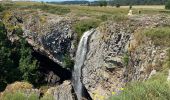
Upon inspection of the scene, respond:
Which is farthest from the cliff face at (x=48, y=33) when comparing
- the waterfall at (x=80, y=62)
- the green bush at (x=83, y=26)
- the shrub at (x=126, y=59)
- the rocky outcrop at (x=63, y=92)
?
the shrub at (x=126, y=59)

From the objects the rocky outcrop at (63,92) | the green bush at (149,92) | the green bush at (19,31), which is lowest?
the rocky outcrop at (63,92)

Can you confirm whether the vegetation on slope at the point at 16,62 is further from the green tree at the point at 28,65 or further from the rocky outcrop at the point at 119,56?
the rocky outcrop at the point at 119,56

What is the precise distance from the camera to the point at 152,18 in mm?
33344

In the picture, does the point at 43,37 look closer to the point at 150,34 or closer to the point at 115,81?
the point at 115,81

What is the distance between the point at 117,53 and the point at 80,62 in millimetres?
6772

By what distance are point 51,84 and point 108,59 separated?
14.4 m

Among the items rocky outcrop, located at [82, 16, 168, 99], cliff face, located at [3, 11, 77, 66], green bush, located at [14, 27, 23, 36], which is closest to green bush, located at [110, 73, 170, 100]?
rocky outcrop, located at [82, 16, 168, 99]

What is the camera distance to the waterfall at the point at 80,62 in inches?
1502

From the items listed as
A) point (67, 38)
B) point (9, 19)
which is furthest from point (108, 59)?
point (9, 19)

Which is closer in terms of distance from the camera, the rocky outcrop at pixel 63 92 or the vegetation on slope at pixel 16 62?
the rocky outcrop at pixel 63 92

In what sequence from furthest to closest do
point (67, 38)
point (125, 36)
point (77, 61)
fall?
point (67, 38) < point (77, 61) < point (125, 36)

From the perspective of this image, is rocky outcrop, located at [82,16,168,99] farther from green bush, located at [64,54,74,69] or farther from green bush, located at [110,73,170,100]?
Answer: green bush, located at [110,73,170,100]

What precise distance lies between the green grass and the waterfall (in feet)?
31.3

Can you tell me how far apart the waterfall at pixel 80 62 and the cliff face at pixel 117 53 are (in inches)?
31.2
